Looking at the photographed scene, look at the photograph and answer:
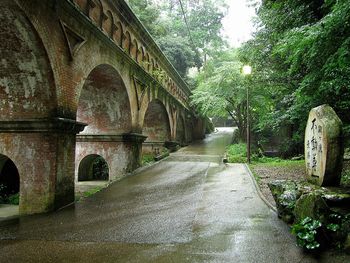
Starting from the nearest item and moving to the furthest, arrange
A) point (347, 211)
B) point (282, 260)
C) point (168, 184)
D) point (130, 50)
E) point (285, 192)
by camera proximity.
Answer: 1. point (282, 260)
2. point (347, 211)
3. point (285, 192)
4. point (168, 184)
5. point (130, 50)

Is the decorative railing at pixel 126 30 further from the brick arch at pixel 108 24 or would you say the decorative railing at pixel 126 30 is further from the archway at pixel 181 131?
the archway at pixel 181 131

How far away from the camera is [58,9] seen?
743cm

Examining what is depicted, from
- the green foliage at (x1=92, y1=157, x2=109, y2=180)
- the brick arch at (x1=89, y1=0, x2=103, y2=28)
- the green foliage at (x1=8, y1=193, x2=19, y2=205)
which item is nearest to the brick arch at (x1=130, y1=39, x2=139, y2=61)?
the brick arch at (x1=89, y1=0, x2=103, y2=28)

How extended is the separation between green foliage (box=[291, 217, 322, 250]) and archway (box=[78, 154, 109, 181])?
10877 mm

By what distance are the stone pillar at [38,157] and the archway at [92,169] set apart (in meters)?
6.23

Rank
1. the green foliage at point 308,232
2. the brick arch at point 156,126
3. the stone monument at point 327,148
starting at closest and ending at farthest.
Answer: the green foliage at point 308,232 < the stone monument at point 327,148 < the brick arch at point 156,126

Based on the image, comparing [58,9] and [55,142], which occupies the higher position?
[58,9]

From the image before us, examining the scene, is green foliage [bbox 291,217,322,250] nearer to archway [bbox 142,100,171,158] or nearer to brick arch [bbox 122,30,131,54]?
Result: brick arch [bbox 122,30,131,54]

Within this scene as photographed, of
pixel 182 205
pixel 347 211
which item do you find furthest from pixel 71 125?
pixel 347 211

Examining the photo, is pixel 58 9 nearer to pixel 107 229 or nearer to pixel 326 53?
pixel 107 229

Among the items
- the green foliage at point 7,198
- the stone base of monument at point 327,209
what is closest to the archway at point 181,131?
the green foliage at point 7,198

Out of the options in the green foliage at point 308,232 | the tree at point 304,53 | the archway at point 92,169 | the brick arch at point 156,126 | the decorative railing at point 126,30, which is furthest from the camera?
the brick arch at point 156,126

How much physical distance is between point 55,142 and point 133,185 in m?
3.69

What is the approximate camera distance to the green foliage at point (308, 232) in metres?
4.41
